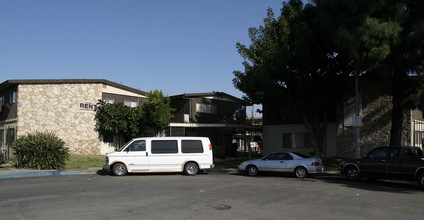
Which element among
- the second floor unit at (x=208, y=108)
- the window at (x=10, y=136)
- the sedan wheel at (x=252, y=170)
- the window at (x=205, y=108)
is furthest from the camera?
the window at (x=205, y=108)

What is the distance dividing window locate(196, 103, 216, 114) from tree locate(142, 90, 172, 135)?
133 inches

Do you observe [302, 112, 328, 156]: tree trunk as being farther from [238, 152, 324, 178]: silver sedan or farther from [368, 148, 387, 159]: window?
[368, 148, 387, 159]: window

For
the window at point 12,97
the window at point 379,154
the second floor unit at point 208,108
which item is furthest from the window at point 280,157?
the window at point 12,97

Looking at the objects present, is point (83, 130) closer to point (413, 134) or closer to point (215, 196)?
point (215, 196)

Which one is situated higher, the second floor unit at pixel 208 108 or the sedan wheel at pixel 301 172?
the second floor unit at pixel 208 108

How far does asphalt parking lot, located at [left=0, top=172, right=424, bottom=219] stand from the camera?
26.0ft

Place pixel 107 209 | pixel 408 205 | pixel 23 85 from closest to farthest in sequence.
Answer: pixel 107 209 → pixel 408 205 → pixel 23 85

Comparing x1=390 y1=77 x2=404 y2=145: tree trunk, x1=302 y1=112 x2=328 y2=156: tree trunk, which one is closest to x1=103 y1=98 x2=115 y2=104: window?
x1=302 y1=112 x2=328 y2=156: tree trunk

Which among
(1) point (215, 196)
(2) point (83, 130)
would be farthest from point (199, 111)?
(1) point (215, 196)

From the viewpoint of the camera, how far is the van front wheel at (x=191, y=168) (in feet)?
55.8

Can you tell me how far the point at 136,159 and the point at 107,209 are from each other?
27.1 ft

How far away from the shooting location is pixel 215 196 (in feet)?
34.3

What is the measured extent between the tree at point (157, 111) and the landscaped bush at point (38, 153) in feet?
29.3

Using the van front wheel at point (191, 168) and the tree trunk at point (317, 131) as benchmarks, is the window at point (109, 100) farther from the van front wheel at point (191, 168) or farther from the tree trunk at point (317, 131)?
the tree trunk at point (317, 131)
